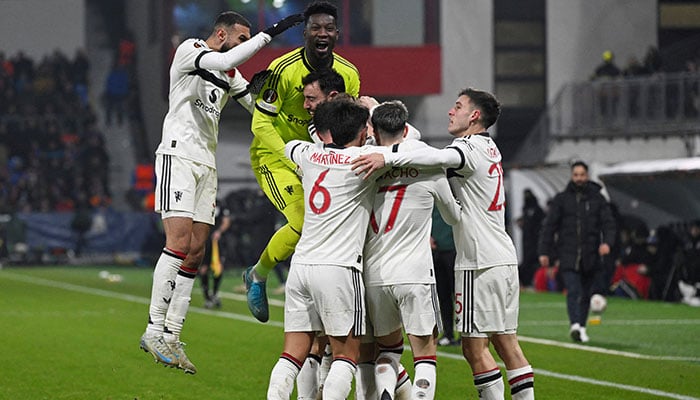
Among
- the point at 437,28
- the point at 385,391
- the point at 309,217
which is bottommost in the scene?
the point at 385,391

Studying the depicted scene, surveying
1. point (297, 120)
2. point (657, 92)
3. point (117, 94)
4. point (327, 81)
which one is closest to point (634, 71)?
point (657, 92)

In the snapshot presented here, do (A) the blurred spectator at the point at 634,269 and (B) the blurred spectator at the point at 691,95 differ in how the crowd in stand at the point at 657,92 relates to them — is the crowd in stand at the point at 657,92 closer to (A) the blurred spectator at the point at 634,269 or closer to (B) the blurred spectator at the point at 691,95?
(B) the blurred spectator at the point at 691,95

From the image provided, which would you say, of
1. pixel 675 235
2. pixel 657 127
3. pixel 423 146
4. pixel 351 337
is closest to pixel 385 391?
pixel 351 337

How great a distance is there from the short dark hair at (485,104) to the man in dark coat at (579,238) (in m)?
7.52

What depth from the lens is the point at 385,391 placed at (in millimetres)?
8797

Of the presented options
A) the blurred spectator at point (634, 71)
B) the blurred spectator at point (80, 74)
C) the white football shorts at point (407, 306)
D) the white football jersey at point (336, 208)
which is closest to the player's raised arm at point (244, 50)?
the white football jersey at point (336, 208)

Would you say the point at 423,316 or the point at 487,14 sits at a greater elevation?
the point at 487,14

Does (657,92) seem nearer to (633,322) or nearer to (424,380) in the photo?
(633,322)

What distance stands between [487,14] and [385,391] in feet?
114

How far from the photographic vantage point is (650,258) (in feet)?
76.2

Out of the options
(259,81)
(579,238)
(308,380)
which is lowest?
(308,380)

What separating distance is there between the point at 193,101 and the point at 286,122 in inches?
34.1

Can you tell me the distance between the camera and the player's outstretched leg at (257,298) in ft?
32.1

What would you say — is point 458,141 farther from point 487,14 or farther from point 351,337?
point 487,14
